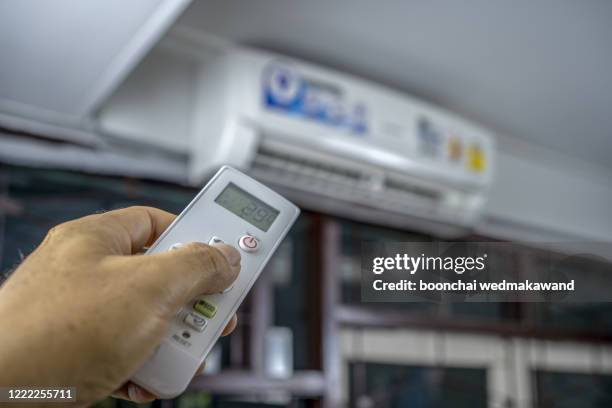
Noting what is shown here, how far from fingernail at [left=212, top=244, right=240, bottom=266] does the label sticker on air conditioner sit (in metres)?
1.10

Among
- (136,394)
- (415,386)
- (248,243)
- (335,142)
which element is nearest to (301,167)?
(335,142)

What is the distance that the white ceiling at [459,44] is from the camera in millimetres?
1515

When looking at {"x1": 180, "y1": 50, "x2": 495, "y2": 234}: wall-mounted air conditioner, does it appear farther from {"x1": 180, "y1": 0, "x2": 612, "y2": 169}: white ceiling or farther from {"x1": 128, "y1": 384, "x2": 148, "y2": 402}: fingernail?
{"x1": 128, "y1": 384, "x2": 148, "y2": 402}: fingernail

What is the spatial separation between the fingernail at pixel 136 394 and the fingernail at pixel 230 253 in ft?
0.42

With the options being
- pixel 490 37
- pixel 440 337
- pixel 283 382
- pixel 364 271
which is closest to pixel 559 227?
pixel 440 337

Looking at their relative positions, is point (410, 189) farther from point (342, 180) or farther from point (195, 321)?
point (195, 321)

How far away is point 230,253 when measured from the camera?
0.54 m

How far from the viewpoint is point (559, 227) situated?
269 cm

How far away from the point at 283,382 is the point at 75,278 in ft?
4.98

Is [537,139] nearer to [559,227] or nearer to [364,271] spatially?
[559,227]

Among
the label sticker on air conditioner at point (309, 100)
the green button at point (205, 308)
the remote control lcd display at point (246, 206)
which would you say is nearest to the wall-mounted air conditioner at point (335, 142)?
the label sticker on air conditioner at point (309, 100)

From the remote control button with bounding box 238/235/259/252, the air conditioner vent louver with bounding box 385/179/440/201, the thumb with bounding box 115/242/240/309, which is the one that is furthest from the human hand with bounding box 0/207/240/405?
the air conditioner vent louver with bounding box 385/179/440/201

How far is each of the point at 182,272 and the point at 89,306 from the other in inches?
2.9

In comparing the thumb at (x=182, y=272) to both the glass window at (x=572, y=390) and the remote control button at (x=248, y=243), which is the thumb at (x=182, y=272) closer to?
the remote control button at (x=248, y=243)
